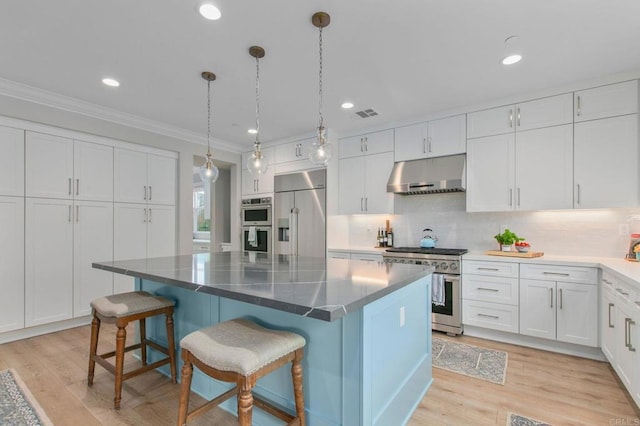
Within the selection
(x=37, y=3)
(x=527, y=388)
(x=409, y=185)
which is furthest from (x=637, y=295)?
(x=37, y=3)

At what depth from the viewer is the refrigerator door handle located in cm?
465

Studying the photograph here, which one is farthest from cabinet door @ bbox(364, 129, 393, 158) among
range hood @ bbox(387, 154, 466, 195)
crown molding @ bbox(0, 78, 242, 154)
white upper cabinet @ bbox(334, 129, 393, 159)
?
crown molding @ bbox(0, 78, 242, 154)

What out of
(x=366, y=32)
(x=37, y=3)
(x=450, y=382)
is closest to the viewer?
(x=37, y=3)

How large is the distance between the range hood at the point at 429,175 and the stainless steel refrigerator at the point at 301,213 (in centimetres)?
104

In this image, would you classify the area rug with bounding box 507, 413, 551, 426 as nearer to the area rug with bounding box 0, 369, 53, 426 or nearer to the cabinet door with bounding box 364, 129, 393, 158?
the area rug with bounding box 0, 369, 53, 426

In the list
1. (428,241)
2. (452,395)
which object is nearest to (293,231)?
(428,241)

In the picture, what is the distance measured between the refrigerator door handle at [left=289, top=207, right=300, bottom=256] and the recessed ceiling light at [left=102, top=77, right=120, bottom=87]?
2.59 m

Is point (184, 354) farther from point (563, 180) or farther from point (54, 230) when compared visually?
point (563, 180)

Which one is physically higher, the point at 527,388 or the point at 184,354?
the point at 184,354

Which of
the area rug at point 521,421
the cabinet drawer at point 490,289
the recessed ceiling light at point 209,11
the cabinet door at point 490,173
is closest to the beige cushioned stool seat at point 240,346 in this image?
the area rug at point 521,421

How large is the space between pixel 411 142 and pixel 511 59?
1490 mm

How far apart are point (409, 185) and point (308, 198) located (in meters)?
1.47

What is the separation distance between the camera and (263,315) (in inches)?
70.5

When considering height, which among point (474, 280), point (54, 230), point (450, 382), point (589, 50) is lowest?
point (450, 382)
